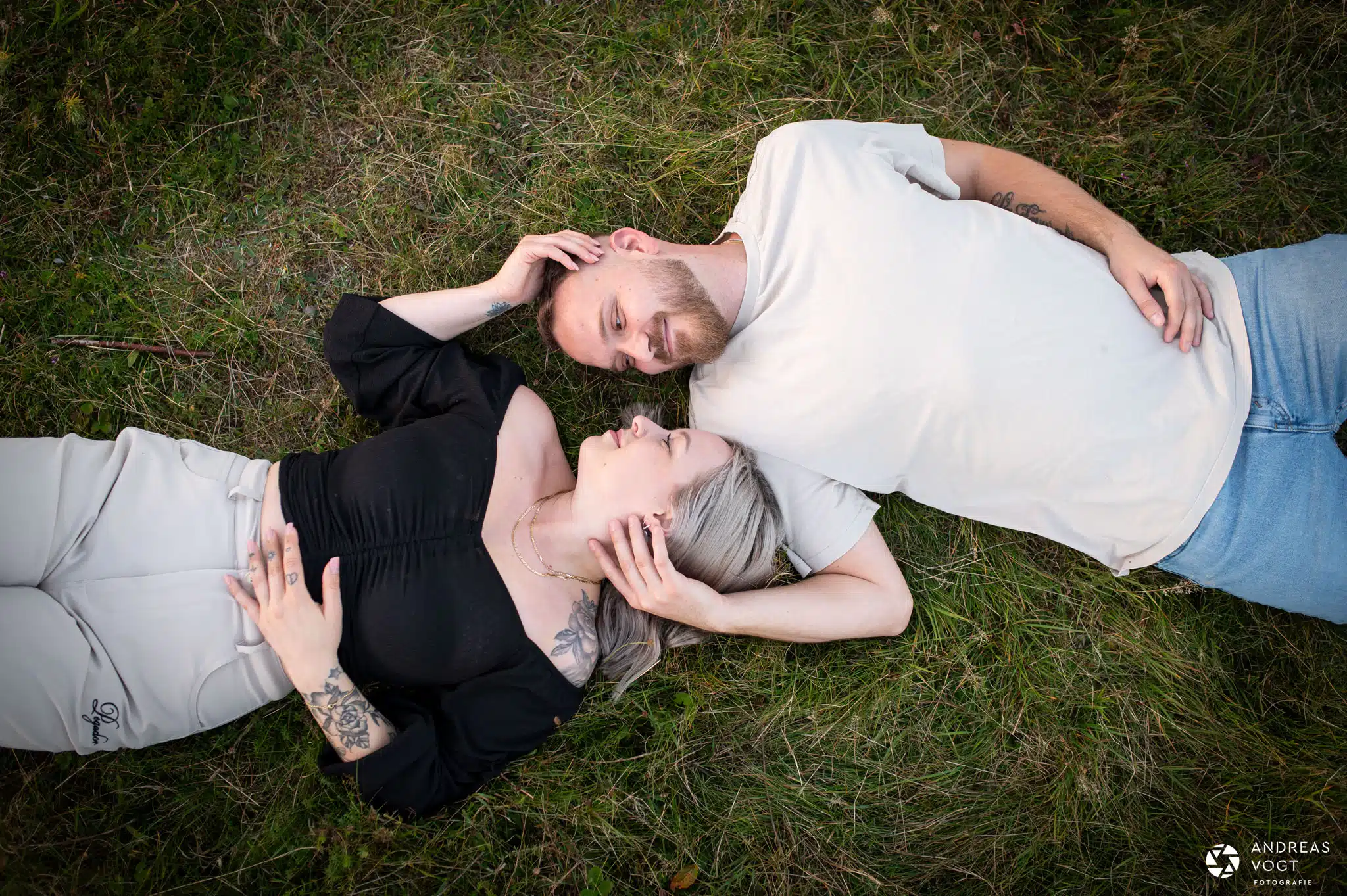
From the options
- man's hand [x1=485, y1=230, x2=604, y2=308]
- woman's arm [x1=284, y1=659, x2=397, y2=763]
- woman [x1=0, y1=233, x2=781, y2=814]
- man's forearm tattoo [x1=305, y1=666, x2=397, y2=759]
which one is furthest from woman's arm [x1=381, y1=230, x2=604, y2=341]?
man's forearm tattoo [x1=305, y1=666, x2=397, y2=759]

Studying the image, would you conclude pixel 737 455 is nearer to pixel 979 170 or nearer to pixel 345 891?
pixel 979 170

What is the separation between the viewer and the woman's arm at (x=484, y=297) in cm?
376

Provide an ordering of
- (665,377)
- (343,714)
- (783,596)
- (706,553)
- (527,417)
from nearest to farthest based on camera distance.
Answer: (343,714) → (706,553) → (783,596) → (527,417) → (665,377)

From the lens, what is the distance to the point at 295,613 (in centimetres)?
336

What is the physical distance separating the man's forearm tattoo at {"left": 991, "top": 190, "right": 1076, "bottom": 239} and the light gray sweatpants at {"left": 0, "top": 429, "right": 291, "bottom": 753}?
13.1ft

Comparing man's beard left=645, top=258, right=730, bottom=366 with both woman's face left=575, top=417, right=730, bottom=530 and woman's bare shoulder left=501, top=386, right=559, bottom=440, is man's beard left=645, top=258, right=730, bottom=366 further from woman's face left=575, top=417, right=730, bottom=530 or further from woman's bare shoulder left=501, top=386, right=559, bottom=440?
woman's bare shoulder left=501, top=386, right=559, bottom=440

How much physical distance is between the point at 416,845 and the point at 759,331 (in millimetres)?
3143

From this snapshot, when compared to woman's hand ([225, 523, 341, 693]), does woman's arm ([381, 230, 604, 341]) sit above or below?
above

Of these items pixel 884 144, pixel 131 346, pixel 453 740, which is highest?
pixel 884 144

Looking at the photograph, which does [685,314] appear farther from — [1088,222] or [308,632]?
[308,632]

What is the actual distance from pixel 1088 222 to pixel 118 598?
4867 mm

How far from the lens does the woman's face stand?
342cm

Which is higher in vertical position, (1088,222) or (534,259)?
(534,259)

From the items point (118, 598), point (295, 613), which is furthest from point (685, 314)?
point (118, 598)
